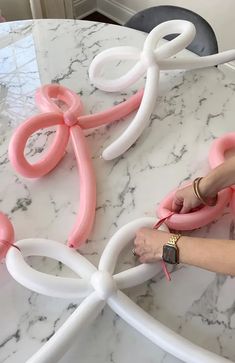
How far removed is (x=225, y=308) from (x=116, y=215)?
0.99ft

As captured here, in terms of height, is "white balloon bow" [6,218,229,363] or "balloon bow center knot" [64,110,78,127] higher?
"balloon bow center knot" [64,110,78,127]

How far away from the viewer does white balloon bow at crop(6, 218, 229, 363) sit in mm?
821

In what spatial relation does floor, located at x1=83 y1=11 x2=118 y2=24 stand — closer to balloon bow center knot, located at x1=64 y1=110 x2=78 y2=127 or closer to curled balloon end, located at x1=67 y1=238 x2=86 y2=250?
balloon bow center knot, located at x1=64 y1=110 x2=78 y2=127

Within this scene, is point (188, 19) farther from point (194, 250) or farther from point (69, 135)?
point (194, 250)

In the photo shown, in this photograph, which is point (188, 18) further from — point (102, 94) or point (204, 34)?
point (102, 94)

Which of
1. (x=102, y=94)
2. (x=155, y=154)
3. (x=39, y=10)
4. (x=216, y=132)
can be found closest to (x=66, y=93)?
→ (x=102, y=94)

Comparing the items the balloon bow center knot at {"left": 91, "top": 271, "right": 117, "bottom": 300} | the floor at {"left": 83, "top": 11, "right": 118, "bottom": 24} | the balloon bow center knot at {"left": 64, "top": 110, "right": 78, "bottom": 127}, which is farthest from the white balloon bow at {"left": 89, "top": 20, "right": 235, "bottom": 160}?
the floor at {"left": 83, "top": 11, "right": 118, "bottom": 24}

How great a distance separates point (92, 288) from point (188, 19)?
939mm

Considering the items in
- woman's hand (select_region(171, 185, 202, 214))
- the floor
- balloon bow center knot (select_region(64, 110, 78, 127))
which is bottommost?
the floor

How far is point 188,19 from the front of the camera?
4.78ft

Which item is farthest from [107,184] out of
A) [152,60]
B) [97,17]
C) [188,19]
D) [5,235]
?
[97,17]

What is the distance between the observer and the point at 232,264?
0.85 metres

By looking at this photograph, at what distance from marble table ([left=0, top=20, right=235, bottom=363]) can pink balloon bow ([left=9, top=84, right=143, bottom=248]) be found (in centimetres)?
3

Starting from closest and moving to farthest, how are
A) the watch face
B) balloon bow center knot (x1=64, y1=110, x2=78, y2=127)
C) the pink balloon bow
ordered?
the watch face → the pink balloon bow → balloon bow center knot (x1=64, y1=110, x2=78, y2=127)
